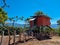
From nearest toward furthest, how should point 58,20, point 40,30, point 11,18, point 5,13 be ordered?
point 40,30 → point 5,13 → point 11,18 → point 58,20

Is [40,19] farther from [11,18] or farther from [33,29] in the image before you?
[11,18]

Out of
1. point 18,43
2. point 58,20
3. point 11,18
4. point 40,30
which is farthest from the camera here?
point 58,20

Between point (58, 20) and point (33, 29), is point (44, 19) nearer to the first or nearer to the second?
point (33, 29)

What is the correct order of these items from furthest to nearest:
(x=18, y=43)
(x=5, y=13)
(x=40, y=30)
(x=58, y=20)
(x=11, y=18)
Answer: (x=58, y=20) < (x=11, y=18) < (x=5, y=13) < (x=40, y=30) < (x=18, y=43)

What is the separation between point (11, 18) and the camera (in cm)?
5969

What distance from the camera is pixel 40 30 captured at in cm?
4356

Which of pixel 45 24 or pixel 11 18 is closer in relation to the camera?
pixel 45 24

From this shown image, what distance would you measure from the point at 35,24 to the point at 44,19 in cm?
294

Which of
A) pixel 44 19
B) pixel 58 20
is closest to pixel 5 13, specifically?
pixel 44 19

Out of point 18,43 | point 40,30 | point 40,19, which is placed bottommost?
point 18,43

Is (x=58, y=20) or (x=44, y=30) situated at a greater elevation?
(x=58, y=20)

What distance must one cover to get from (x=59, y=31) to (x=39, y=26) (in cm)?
→ 517

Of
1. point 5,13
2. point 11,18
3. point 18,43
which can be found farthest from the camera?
point 11,18

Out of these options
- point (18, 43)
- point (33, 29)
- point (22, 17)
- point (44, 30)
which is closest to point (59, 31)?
point (44, 30)
